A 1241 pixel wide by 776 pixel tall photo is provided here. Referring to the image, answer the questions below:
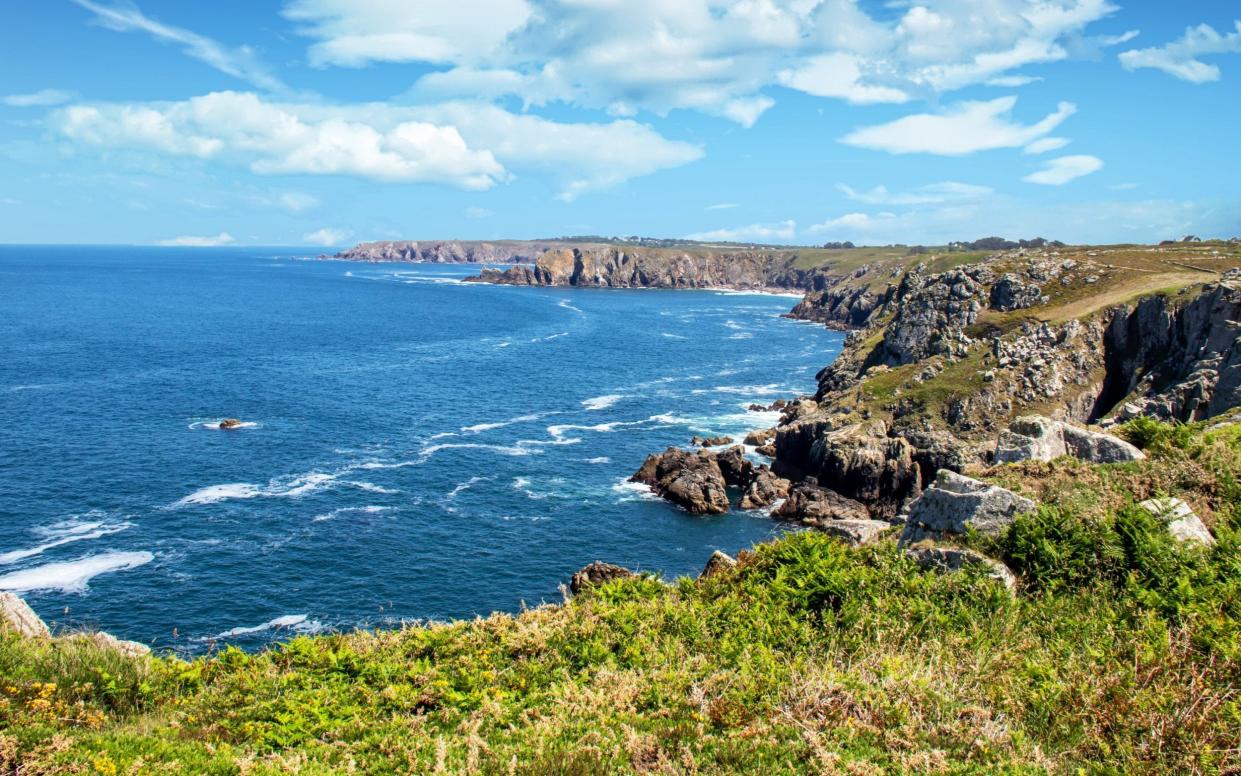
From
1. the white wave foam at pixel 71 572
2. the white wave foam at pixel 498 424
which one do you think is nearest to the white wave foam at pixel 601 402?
the white wave foam at pixel 498 424

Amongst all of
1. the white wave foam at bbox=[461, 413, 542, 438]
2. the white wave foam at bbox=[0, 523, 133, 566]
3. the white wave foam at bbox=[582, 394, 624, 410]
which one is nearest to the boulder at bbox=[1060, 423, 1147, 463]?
the white wave foam at bbox=[0, 523, 133, 566]

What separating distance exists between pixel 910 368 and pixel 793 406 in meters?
15.8

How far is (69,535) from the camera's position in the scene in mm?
52156

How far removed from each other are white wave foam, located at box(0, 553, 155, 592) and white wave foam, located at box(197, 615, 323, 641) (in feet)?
38.5

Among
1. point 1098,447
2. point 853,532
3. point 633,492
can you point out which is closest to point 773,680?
point 853,532

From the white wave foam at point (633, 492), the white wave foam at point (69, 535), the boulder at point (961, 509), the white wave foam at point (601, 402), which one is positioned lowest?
the white wave foam at point (633, 492)

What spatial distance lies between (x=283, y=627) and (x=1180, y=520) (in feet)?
134

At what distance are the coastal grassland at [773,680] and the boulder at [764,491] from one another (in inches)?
1806

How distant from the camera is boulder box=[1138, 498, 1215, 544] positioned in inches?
660

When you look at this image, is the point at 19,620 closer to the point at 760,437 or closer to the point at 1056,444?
the point at 1056,444

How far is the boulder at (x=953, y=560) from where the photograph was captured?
16.2 meters

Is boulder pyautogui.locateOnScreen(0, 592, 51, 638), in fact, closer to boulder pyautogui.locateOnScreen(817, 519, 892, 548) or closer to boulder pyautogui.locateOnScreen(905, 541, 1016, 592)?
boulder pyautogui.locateOnScreen(817, 519, 892, 548)

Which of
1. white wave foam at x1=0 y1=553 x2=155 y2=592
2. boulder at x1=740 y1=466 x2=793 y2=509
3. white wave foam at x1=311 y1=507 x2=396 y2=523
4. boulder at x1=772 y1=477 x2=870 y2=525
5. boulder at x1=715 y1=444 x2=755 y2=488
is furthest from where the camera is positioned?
boulder at x1=715 y1=444 x2=755 y2=488

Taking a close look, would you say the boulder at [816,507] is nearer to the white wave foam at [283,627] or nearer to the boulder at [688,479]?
the boulder at [688,479]
